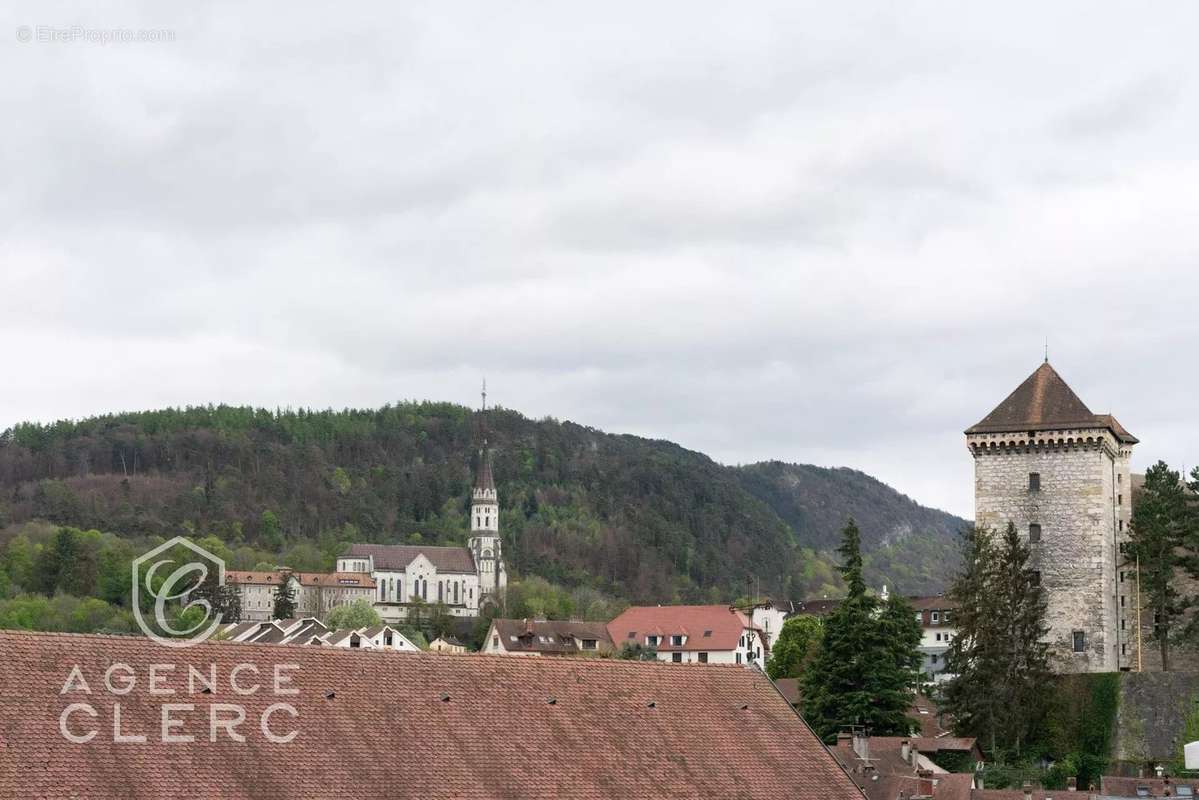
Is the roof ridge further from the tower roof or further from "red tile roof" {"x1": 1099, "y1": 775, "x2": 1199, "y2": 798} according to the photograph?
the tower roof

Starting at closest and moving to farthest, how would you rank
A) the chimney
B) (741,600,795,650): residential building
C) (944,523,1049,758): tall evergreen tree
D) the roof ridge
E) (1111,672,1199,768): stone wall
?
the roof ridge → the chimney → (944,523,1049,758): tall evergreen tree → (1111,672,1199,768): stone wall → (741,600,795,650): residential building

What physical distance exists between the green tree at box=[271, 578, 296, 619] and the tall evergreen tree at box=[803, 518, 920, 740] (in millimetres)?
101766

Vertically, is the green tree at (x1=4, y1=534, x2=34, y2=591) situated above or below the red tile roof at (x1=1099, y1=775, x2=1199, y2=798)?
above

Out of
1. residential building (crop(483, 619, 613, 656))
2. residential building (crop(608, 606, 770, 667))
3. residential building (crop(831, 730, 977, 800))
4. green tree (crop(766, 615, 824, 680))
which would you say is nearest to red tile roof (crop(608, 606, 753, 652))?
residential building (crop(608, 606, 770, 667))

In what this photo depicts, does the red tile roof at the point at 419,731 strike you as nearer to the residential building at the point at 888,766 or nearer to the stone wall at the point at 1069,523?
the residential building at the point at 888,766

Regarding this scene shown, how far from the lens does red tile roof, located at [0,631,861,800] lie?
28031mm

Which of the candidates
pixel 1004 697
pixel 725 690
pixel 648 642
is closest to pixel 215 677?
pixel 725 690

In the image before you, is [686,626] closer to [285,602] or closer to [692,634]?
[692,634]

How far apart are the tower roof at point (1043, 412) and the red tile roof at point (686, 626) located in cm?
5918

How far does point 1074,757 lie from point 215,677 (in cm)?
4593

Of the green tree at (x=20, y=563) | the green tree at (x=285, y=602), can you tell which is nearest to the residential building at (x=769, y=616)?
the green tree at (x=285, y=602)

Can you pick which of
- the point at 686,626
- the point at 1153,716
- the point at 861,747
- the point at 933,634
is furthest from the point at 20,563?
the point at 861,747

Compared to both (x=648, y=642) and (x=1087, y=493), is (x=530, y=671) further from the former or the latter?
(x=648, y=642)

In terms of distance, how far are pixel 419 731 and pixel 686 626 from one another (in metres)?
107
